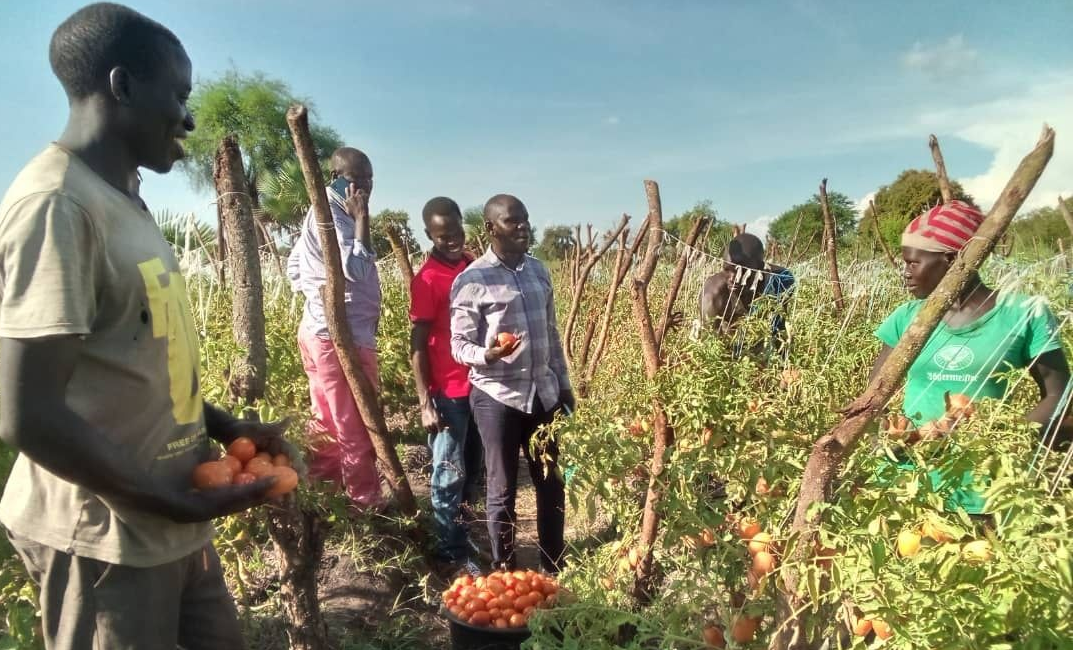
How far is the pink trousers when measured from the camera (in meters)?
3.32

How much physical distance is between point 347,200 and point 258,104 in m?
29.9

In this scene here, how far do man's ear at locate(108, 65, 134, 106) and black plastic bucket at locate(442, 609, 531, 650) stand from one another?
6.69 feet

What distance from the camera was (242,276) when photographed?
96.7 inches

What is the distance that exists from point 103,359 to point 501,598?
182 centimetres

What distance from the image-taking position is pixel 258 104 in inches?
1168

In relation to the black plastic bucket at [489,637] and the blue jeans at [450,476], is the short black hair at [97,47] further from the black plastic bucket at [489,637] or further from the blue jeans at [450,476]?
the blue jeans at [450,476]

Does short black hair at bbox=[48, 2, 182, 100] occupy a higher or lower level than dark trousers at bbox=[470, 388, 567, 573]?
higher

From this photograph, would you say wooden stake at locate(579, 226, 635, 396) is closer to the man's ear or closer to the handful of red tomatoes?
the handful of red tomatoes

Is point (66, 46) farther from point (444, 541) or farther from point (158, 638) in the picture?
point (444, 541)

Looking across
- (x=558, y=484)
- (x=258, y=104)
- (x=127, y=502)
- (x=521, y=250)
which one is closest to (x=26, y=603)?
(x=127, y=502)

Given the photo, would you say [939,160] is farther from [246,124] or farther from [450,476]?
[246,124]

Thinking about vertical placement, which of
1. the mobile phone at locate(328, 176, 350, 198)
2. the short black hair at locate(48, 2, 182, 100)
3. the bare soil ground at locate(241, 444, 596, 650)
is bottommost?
the bare soil ground at locate(241, 444, 596, 650)

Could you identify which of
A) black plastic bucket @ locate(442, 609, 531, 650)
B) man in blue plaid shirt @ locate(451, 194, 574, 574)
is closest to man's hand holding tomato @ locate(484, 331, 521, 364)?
man in blue plaid shirt @ locate(451, 194, 574, 574)

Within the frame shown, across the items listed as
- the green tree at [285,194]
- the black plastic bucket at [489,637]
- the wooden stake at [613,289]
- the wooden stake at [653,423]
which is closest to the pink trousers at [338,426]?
the black plastic bucket at [489,637]
